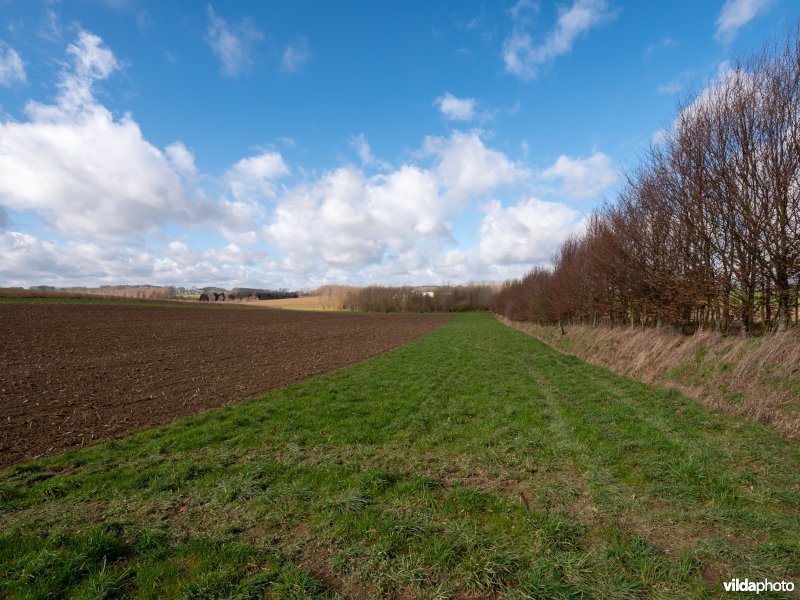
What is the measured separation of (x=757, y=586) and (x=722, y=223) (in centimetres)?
1427

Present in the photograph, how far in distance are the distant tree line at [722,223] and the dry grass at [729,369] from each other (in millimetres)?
1747

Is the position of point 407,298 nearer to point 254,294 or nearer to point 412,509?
point 254,294

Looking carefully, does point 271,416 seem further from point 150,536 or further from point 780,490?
point 780,490

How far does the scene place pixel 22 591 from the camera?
352cm

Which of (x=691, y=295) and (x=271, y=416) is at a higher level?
(x=691, y=295)

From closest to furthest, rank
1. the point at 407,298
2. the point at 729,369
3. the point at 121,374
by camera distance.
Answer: the point at 729,369, the point at 121,374, the point at 407,298

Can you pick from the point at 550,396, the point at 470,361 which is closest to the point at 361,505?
the point at 550,396

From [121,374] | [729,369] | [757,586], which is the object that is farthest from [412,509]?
[121,374]

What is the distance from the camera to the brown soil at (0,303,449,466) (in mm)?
8750

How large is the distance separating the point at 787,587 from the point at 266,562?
516 cm

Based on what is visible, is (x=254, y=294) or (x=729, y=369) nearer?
(x=729, y=369)

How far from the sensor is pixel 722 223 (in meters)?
13.3

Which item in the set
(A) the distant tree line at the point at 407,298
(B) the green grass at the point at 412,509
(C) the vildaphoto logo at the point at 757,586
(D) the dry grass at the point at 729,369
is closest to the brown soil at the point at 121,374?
(B) the green grass at the point at 412,509

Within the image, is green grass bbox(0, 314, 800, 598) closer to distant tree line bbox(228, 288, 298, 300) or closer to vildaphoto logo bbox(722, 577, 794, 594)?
vildaphoto logo bbox(722, 577, 794, 594)
